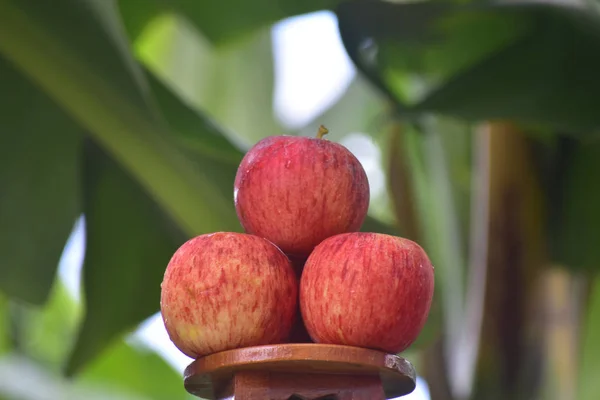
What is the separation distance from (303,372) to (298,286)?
55 mm

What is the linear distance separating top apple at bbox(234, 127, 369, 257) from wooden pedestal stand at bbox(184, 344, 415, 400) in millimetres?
87

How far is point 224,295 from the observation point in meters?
0.47

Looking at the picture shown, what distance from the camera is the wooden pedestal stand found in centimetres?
45

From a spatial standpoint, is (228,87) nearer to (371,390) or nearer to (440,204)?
(440,204)

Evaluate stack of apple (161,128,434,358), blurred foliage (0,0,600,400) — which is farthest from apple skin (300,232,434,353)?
blurred foliage (0,0,600,400)

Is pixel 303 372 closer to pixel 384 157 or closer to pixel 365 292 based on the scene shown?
pixel 365 292

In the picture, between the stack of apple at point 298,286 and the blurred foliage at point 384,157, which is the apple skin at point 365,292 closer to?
the stack of apple at point 298,286

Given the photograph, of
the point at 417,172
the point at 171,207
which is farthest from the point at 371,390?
the point at 417,172

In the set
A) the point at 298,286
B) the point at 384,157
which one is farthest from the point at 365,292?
the point at 384,157

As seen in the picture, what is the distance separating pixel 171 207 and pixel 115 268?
124 mm

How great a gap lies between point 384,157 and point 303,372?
34.3 inches

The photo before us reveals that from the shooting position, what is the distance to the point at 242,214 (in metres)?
0.54

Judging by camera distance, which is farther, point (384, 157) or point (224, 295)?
point (384, 157)

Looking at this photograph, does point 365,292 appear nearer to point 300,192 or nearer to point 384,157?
point 300,192
